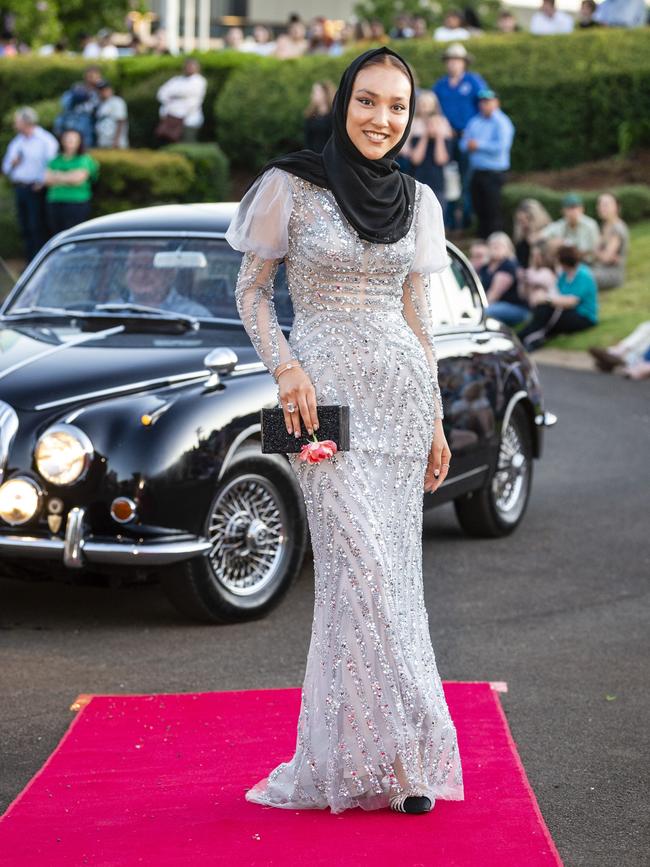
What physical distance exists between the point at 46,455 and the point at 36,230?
15371 millimetres

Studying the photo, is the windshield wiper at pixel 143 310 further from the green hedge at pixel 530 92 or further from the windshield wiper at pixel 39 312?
the green hedge at pixel 530 92

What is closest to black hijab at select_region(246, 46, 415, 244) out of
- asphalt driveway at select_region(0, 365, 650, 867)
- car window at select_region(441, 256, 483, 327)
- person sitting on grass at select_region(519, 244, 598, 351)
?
asphalt driveway at select_region(0, 365, 650, 867)

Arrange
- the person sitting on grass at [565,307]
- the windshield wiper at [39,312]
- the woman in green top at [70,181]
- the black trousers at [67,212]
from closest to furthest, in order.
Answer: the windshield wiper at [39,312], the person sitting on grass at [565,307], the woman in green top at [70,181], the black trousers at [67,212]

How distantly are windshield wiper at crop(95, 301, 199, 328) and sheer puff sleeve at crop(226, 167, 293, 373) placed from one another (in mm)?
3013

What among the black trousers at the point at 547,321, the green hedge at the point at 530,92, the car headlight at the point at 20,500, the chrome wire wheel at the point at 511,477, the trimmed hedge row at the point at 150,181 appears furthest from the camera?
the green hedge at the point at 530,92

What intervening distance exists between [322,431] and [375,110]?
0.93 meters

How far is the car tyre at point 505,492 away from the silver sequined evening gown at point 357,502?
4083 millimetres

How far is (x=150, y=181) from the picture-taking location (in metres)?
23.1

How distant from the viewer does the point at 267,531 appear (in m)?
7.09

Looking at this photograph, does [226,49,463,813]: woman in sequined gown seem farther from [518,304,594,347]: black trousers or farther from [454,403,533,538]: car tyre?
[518,304,594,347]: black trousers

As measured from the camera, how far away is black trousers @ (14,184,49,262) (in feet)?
69.1

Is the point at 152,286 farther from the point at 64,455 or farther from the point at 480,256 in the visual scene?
the point at 480,256

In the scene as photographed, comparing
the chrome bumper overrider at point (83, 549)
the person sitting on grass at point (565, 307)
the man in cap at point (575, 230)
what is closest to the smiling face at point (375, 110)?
the chrome bumper overrider at point (83, 549)

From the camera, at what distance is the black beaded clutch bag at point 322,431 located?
4414 mm
